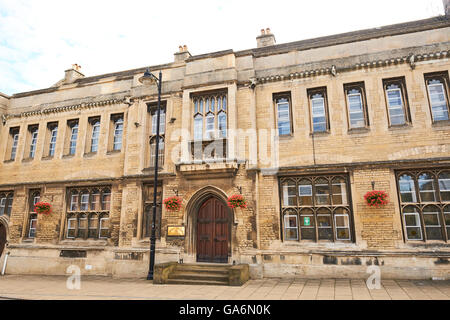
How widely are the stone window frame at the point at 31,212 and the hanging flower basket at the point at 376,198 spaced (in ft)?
48.6

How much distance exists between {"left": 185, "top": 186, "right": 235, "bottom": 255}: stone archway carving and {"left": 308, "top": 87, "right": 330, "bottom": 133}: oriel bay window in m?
4.45

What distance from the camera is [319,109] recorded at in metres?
11.6

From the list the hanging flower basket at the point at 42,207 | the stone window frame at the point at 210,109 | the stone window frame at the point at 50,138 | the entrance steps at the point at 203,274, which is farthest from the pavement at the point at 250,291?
the stone window frame at the point at 50,138

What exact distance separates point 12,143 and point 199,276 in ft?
44.1

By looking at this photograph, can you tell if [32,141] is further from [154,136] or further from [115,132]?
[154,136]

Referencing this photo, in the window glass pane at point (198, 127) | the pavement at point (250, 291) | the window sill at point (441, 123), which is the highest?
the window glass pane at point (198, 127)

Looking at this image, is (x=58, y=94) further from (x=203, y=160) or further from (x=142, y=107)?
(x=203, y=160)

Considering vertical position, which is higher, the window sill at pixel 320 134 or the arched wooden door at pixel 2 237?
the window sill at pixel 320 134

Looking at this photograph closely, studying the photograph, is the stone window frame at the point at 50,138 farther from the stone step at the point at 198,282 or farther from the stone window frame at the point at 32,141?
the stone step at the point at 198,282

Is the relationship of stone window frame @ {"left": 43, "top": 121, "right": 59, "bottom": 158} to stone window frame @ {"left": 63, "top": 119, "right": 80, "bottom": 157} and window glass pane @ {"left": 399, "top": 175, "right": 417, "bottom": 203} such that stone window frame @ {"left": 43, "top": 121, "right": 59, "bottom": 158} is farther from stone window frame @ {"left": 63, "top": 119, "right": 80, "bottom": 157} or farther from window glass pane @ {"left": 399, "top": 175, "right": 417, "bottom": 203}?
window glass pane @ {"left": 399, "top": 175, "right": 417, "bottom": 203}

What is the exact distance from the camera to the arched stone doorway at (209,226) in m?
11.3

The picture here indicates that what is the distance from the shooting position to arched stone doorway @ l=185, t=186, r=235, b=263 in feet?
37.0

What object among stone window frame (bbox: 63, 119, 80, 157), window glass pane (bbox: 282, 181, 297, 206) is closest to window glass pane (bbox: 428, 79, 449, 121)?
window glass pane (bbox: 282, 181, 297, 206)

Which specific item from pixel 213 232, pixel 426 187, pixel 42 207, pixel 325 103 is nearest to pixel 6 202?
pixel 42 207
